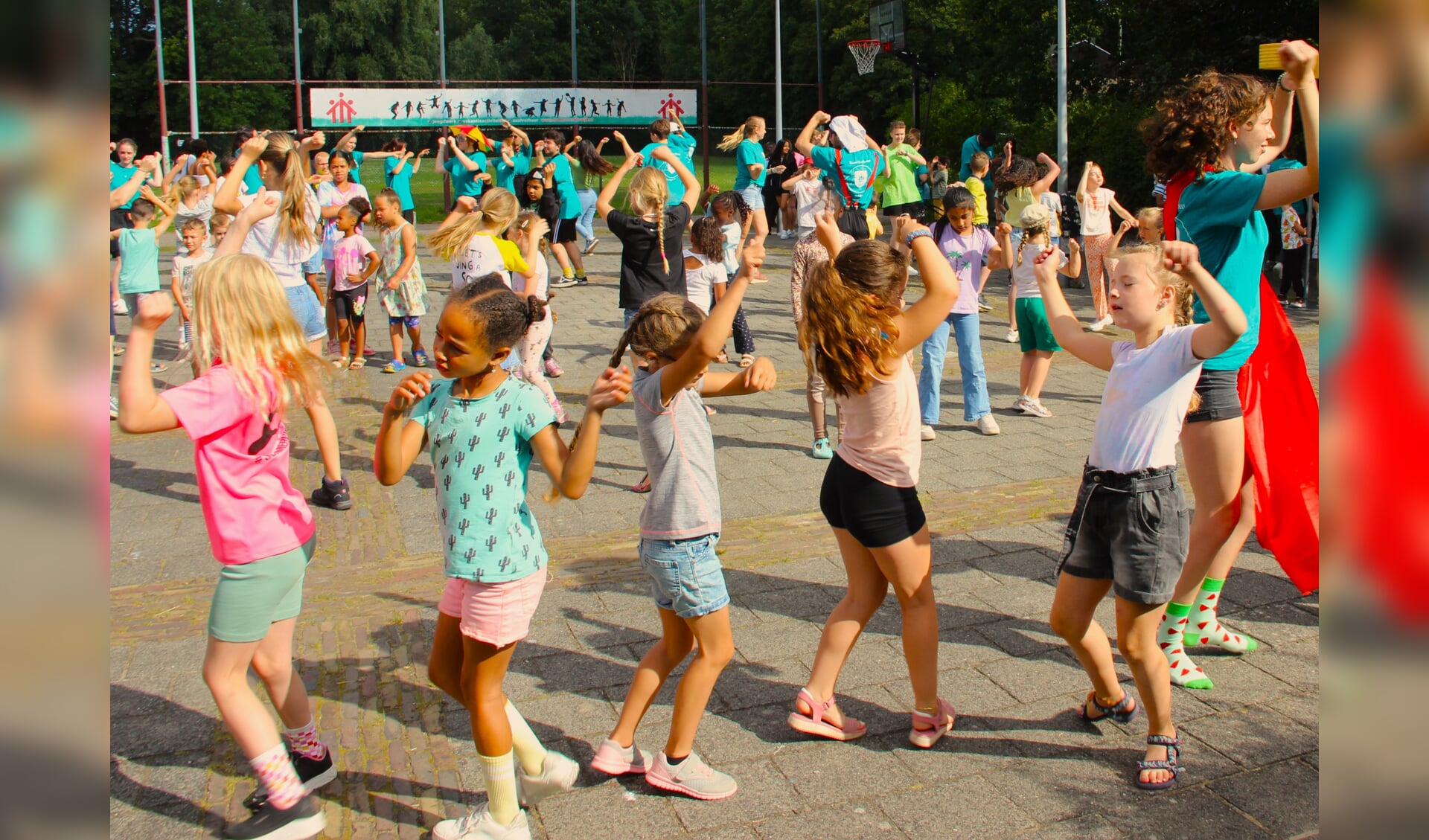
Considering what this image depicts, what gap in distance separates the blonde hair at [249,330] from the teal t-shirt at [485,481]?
506 millimetres

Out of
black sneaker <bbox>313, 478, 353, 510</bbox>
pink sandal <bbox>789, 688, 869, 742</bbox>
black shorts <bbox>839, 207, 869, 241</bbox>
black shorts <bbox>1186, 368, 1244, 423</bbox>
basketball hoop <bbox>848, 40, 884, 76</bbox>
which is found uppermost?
basketball hoop <bbox>848, 40, 884, 76</bbox>

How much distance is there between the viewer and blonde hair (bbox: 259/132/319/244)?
770 centimetres

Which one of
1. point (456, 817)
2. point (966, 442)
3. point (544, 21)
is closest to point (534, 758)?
point (456, 817)

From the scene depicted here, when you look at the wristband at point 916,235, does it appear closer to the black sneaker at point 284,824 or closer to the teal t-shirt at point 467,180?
the black sneaker at point 284,824

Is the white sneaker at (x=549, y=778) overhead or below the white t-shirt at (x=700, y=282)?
below

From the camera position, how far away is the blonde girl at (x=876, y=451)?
12.5 feet

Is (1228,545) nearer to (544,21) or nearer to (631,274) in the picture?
(631,274)

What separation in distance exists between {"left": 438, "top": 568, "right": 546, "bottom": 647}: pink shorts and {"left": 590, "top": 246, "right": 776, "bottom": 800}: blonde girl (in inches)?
16.8

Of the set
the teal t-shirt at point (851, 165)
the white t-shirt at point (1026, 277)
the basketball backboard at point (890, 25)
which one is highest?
the basketball backboard at point (890, 25)

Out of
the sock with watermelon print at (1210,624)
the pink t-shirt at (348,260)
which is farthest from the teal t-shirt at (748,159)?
the sock with watermelon print at (1210,624)

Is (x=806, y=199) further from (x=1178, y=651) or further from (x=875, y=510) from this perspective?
(x=875, y=510)

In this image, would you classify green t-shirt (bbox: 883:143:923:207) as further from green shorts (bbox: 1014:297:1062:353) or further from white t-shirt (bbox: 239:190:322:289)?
white t-shirt (bbox: 239:190:322:289)

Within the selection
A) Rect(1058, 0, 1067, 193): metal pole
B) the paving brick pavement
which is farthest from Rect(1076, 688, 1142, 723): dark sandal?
Rect(1058, 0, 1067, 193): metal pole

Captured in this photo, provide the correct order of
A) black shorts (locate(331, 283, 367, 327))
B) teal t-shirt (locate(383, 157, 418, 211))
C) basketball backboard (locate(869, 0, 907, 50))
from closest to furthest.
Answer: black shorts (locate(331, 283, 367, 327))
teal t-shirt (locate(383, 157, 418, 211))
basketball backboard (locate(869, 0, 907, 50))
